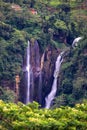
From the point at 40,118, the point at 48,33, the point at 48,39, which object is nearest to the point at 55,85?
the point at 48,39

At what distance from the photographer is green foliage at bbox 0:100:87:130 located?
2039 centimetres

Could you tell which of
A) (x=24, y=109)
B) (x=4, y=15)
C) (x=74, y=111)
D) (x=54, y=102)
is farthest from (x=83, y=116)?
(x=4, y=15)

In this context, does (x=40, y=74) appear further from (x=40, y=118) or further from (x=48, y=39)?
(x=40, y=118)

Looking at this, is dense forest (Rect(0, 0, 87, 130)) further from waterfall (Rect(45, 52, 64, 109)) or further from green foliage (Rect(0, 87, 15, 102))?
waterfall (Rect(45, 52, 64, 109))

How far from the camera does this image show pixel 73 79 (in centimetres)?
3972

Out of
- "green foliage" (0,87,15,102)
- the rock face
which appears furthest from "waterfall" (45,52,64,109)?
"green foliage" (0,87,15,102)

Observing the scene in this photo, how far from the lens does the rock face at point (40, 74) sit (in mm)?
40906

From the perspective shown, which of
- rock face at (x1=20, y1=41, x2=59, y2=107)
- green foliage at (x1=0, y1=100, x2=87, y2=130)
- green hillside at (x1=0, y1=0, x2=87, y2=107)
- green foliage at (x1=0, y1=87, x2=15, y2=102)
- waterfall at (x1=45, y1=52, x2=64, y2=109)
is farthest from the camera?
rock face at (x1=20, y1=41, x2=59, y2=107)

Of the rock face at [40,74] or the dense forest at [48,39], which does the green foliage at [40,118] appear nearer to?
the dense forest at [48,39]

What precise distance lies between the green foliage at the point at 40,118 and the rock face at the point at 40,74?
18337 millimetres

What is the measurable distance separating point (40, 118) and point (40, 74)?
2057 cm

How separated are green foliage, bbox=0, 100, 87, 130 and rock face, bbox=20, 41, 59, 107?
18337 millimetres

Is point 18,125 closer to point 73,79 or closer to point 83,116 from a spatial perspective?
point 83,116

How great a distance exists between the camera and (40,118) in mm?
20969
